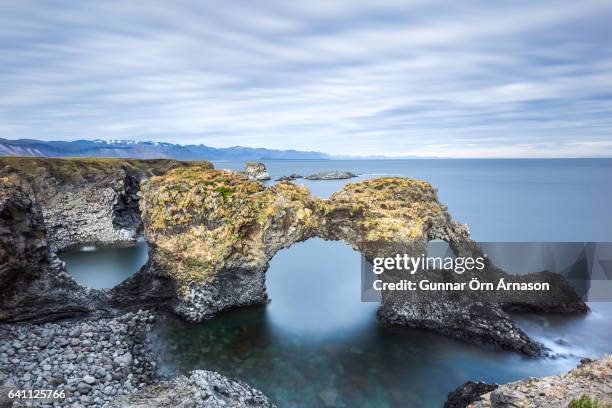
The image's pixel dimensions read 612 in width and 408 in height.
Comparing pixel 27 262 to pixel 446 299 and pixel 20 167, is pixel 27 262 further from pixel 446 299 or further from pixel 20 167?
pixel 20 167

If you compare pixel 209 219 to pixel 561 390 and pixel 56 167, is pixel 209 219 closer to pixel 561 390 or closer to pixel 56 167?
pixel 561 390

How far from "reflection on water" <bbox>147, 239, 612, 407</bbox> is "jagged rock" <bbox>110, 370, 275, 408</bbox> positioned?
3.75 feet

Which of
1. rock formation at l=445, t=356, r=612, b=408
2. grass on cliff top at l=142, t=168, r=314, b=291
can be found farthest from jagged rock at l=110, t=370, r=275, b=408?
rock formation at l=445, t=356, r=612, b=408

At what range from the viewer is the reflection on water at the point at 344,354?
18062 millimetres

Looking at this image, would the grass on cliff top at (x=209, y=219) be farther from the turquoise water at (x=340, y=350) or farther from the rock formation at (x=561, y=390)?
the rock formation at (x=561, y=390)

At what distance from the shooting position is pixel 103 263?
40.6m

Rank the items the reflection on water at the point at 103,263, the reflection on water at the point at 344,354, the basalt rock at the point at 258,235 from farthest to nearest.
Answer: the reflection on water at the point at 103,263
the basalt rock at the point at 258,235
the reflection on water at the point at 344,354

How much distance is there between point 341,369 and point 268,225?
34.3 ft

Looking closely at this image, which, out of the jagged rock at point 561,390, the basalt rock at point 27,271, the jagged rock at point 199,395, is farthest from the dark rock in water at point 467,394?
the basalt rock at point 27,271

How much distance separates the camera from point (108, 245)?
155 ft

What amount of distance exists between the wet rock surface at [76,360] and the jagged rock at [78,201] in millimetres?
29315

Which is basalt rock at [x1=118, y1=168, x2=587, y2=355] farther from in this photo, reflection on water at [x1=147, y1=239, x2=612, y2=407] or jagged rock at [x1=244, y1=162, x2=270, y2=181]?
jagged rock at [x1=244, y1=162, x2=270, y2=181]

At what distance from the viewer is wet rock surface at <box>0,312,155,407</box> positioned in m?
15.6

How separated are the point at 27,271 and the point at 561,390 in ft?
88.3
